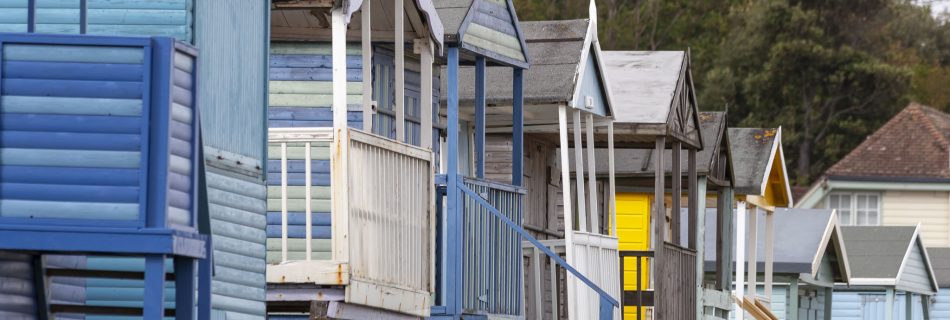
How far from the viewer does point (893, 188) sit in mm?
51625

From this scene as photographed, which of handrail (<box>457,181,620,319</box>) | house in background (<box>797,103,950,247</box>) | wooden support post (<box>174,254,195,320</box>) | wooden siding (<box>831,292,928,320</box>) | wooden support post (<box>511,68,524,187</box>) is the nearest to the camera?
wooden support post (<box>174,254,195,320</box>)

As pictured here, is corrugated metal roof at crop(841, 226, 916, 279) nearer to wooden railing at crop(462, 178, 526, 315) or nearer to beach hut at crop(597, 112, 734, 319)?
beach hut at crop(597, 112, 734, 319)

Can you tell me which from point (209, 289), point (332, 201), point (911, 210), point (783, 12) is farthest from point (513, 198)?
point (783, 12)

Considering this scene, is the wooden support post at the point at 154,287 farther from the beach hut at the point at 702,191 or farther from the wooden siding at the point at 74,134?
the beach hut at the point at 702,191

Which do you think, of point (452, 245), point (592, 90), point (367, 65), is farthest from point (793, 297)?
point (367, 65)

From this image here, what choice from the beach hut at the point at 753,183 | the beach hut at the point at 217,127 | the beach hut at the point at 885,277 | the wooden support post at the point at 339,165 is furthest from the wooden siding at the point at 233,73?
the beach hut at the point at 885,277

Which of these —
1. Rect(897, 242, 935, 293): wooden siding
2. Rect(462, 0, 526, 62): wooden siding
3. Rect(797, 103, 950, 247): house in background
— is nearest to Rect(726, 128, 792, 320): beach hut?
Rect(897, 242, 935, 293): wooden siding

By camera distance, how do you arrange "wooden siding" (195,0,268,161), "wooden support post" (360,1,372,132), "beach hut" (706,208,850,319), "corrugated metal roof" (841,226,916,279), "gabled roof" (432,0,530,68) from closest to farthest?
"wooden siding" (195,0,268,161) < "wooden support post" (360,1,372,132) < "gabled roof" (432,0,530,68) < "beach hut" (706,208,850,319) < "corrugated metal roof" (841,226,916,279)

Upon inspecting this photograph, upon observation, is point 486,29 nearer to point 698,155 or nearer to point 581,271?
point 581,271

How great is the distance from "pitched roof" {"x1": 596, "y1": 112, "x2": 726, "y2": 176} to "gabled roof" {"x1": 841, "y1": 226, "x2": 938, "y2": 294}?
31.3 feet

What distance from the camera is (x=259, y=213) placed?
11.9 meters

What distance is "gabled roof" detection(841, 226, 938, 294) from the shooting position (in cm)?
3319

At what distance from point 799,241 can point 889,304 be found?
3649 mm

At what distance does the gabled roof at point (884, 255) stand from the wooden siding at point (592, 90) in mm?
14925
